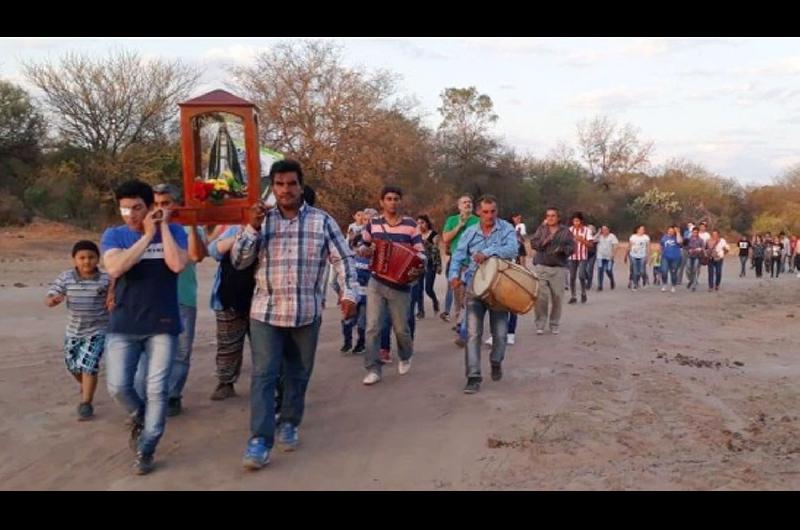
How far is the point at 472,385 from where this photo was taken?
7.45m

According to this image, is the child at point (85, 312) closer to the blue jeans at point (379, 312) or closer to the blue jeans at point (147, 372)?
the blue jeans at point (147, 372)

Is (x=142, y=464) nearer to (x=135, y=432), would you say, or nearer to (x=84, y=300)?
(x=135, y=432)

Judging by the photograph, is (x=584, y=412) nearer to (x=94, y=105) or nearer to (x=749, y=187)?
(x=94, y=105)

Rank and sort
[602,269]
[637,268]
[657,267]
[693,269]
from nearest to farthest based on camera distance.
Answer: [602,269]
[637,268]
[693,269]
[657,267]

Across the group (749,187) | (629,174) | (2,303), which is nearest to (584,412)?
(2,303)

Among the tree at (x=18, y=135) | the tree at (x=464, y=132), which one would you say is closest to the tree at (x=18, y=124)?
the tree at (x=18, y=135)

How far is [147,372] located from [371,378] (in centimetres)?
287

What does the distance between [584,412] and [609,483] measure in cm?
177

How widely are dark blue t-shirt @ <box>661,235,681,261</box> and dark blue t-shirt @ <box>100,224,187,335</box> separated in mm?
16869

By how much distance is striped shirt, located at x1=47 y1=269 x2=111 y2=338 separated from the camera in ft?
21.2

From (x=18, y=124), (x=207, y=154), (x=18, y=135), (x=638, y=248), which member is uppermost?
(x=18, y=124)

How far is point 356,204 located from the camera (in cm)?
3750

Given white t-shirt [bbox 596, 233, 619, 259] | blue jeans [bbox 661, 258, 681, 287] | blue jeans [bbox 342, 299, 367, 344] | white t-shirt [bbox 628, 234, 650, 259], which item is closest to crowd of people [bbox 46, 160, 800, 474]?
blue jeans [bbox 342, 299, 367, 344]

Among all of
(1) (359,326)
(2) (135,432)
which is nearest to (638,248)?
(1) (359,326)
